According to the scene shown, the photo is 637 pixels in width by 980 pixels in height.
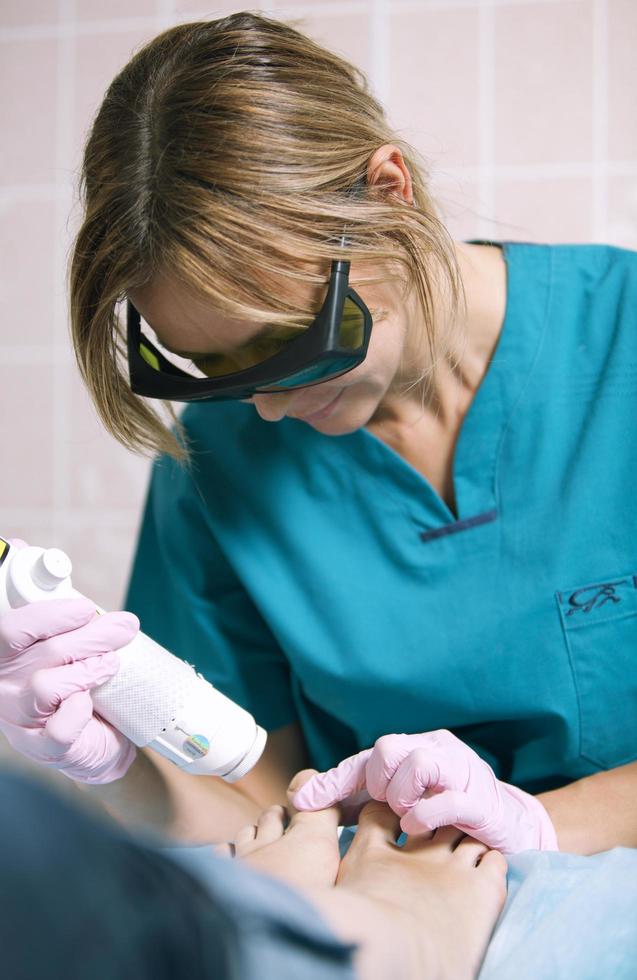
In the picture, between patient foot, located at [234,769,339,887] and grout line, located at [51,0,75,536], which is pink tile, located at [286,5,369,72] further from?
patient foot, located at [234,769,339,887]

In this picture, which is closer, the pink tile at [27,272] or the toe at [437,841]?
Answer: the toe at [437,841]

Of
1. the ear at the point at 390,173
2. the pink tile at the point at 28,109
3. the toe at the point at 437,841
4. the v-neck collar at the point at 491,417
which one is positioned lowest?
the toe at the point at 437,841

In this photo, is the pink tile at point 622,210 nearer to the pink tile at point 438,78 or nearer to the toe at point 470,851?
the pink tile at point 438,78

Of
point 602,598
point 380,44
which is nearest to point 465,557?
point 602,598

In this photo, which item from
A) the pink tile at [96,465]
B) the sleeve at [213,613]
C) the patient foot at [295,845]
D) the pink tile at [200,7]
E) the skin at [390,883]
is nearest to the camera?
the skin at [390,883]

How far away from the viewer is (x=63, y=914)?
0.33m

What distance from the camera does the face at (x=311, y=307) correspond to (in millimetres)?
887

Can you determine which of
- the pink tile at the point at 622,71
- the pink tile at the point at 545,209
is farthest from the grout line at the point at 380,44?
the pink tile at the point at 622,71

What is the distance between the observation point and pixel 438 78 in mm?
1712

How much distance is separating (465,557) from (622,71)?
106cm

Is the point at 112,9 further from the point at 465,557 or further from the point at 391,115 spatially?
the point at 465,557

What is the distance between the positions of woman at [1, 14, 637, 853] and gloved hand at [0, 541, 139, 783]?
0.02 m

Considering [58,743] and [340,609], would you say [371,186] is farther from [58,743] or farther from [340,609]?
[58,743]

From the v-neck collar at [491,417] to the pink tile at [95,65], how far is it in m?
1.08
